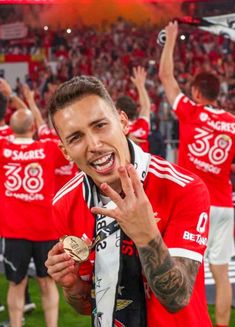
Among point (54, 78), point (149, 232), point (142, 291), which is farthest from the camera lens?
point (54, 78)

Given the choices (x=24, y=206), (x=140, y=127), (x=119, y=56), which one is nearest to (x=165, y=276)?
(x=24, y=206)

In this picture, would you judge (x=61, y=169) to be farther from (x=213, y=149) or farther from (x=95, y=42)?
(x=95, y=42)

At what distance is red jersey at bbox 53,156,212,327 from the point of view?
191cm

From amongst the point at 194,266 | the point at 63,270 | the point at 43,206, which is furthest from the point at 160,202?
the point at 43,206

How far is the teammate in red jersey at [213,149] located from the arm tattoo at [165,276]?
10.2 feet

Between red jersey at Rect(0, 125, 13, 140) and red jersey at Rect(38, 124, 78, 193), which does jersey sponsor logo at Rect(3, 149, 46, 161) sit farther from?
red jersey at Rect(38, 124, 78, 193)

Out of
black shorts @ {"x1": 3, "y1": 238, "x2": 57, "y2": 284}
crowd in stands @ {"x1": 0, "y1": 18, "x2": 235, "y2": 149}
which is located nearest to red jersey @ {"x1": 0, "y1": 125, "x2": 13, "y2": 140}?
black shorts @ {"x1": 3, "y1": 238, "x2": 57, "y2": 284}

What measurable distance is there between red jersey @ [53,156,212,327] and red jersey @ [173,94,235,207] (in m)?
2.81

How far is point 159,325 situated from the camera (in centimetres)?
198

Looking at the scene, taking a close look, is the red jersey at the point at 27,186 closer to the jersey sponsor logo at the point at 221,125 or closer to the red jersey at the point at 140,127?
the jersey sponsor logo at the point at 221,125

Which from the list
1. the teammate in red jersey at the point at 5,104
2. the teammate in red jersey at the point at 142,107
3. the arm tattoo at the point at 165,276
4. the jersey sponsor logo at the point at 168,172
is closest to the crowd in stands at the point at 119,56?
the teammate in red jersey at the point at 142,107

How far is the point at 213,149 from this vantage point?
15.9 ft

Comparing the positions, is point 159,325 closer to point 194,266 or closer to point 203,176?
point 194,266

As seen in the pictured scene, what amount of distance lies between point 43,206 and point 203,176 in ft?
4.06
